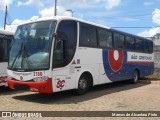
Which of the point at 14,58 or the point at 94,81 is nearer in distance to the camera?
the point at 14,58

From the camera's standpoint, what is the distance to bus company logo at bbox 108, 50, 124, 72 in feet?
53.3

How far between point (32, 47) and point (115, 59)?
601cm

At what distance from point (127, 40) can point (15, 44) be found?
7961 mm

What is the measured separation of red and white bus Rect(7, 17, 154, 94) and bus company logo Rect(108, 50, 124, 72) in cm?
5

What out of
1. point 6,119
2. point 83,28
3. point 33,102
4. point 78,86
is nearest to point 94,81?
point 78,86

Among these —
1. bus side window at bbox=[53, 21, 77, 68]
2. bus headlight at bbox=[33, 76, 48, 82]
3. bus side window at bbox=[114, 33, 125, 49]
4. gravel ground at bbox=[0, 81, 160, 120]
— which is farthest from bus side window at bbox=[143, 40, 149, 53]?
bus headlight at bbox=[33, 76, 48, 82]

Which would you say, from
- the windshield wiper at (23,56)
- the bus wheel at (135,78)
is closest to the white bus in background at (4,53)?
the windshield wiper at (23,56)

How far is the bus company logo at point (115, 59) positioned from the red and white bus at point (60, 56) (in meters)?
0.05

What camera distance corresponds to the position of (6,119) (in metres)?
8.80

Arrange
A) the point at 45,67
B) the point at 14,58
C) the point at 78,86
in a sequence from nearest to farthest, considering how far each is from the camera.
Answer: the point at 45,67 → the point at 14,58 → the point at 78,86

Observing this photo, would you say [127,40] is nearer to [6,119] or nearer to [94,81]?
[94,81]

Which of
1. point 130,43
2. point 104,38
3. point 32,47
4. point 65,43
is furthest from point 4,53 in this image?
point 130,43

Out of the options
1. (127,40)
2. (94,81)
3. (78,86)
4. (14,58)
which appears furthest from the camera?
(127,40)

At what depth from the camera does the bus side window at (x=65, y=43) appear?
39.1 feet
